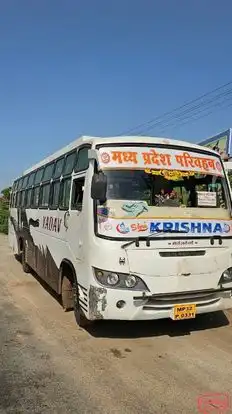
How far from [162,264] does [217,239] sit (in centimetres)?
97

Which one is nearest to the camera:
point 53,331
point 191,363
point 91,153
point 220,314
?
point 191,363

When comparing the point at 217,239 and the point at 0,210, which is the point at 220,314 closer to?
the point at 217,239

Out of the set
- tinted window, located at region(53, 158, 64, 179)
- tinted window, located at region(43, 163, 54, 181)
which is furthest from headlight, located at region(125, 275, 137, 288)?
tinted window, located at region(43, 163, 54, 181)

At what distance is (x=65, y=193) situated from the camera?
7488 mm

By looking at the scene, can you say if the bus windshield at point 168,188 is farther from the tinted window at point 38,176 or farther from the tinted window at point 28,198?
the tinted window at point 28,198

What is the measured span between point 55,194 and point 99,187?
2756 millimetres

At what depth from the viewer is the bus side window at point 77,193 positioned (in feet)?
21.3

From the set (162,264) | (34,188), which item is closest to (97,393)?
(162,264)

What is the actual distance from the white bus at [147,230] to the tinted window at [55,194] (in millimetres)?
991

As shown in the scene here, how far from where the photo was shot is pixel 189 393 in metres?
4.45

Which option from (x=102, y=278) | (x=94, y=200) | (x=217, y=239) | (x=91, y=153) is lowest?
(x=102, y=278)

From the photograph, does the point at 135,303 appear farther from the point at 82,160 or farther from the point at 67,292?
the point at 82,160

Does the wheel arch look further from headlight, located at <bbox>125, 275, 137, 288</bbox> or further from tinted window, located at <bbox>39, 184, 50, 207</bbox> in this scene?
tinted window, located at <bbox>39, 184, 50, 207</bbox>

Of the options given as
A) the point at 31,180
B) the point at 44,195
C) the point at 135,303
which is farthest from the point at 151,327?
the point at 31,180
